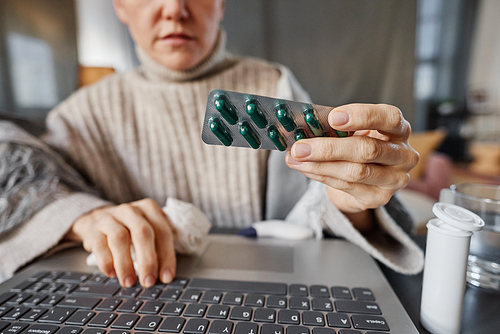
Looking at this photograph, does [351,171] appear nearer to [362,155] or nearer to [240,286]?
[362,155]

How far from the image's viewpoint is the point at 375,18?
675 mm

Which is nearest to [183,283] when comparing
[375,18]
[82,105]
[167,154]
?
[167,154]

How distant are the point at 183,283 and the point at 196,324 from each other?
0.07m

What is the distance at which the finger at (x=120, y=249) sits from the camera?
0.92 ft

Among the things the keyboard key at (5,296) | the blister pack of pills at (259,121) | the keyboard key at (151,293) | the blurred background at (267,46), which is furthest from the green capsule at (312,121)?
the blurred background at (267,46)

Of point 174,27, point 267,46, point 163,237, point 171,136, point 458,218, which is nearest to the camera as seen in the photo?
point 458,218

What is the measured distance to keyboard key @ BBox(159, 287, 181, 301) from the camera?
26 centimetres

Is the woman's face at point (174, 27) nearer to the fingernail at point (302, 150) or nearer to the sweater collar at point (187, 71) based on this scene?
the sweater collar at point (187, 71)

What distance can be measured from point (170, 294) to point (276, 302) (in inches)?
4.0

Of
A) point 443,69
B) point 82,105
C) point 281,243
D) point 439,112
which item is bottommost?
point 281,243

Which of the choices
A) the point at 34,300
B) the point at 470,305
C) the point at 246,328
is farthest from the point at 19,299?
the point at 470,305

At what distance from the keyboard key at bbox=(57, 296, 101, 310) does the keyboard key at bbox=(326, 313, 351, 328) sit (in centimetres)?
21

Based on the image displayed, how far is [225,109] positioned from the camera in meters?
0.21

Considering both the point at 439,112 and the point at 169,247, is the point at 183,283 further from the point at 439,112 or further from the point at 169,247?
the point at 439,112
